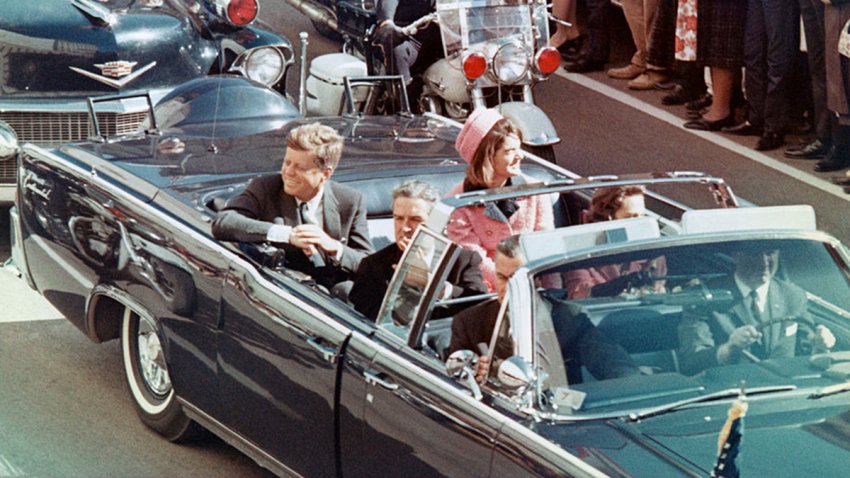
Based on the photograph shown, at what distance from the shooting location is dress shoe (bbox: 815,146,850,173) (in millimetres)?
A: 11005

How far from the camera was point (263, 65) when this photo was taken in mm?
10742

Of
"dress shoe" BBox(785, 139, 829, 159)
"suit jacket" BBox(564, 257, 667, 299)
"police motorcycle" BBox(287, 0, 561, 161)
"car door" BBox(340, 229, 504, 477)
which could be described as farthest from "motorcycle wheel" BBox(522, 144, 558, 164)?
"suit jacket" BBox(564, 257, 667, 299)

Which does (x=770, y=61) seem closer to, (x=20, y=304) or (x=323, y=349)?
(x=20, y=304)

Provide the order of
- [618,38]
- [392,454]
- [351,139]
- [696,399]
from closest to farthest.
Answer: [696,399] < [392,454] < [351,139] < [618,38]

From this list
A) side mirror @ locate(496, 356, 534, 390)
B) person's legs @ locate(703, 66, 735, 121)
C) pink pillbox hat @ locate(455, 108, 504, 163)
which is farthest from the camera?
person's legs @ locate(703, 66, 735, 121)

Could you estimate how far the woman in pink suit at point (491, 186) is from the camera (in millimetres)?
6250

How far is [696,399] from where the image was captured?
15.9ft

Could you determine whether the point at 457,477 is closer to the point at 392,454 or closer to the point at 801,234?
the point at 392,454

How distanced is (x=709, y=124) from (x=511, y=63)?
7.88 feet

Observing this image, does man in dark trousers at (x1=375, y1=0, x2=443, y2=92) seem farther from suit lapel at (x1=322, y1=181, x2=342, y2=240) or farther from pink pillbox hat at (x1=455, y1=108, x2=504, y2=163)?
pink pillbox hat at (x1=455, y1=108, x2=504, y2=163)

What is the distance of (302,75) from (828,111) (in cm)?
376

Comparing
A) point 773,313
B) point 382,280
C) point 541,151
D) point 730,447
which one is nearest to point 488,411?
point 730,447

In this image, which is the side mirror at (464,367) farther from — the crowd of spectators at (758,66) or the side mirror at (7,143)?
the crowd of spectators at (758,66)

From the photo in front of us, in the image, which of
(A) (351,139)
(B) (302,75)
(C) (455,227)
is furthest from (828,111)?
(C) (455,227)
